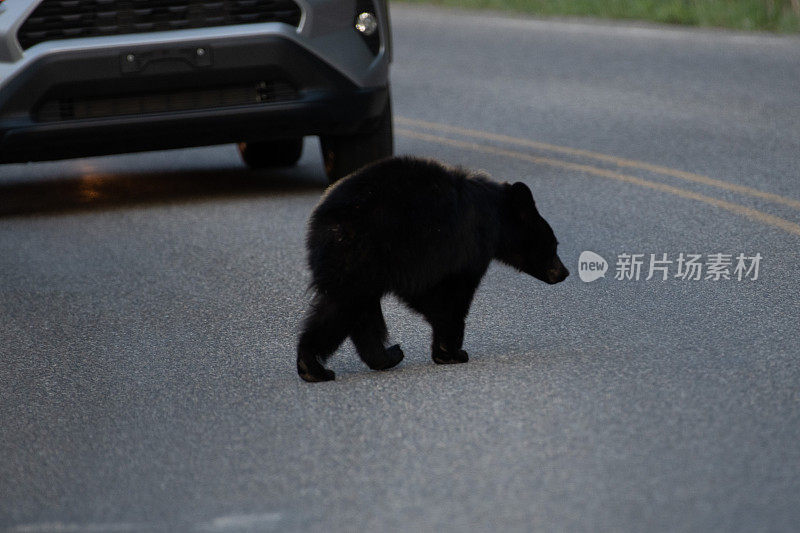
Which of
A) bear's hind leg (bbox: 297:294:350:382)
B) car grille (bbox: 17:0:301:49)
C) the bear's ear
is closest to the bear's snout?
the bear's ear

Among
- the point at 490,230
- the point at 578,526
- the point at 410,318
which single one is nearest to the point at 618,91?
the point at 410,318

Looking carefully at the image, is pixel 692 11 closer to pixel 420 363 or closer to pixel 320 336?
pixel 420 363

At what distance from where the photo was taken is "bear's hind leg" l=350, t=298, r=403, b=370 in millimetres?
6441

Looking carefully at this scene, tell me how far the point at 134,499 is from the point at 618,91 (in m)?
10.8

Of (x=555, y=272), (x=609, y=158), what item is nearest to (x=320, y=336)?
(x=555, y=272)

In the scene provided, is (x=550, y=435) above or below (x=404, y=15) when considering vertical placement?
above

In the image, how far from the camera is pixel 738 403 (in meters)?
5.83

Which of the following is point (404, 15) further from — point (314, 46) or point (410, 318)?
point (410, 318)

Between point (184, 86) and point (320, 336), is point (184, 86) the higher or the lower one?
the lower one

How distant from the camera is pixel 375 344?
6.55 meters

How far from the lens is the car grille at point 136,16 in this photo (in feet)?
33.0

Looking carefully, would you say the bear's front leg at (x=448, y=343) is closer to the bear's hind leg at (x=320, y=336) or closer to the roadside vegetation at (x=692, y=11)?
the bear's hind leg at (x=320, y=336)

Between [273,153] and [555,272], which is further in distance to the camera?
[273,153]

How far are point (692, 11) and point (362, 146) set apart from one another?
422 inches
